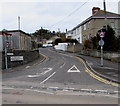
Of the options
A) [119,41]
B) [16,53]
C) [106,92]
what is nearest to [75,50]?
[119,41]

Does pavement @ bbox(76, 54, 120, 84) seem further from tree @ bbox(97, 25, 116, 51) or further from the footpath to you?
tree @ bbox(97, 25, 116, 51)

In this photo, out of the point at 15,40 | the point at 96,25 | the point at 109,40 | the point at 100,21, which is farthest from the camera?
the point at 100,21

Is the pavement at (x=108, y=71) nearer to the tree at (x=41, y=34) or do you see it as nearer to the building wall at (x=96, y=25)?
the building wall at (x=96, y=25)

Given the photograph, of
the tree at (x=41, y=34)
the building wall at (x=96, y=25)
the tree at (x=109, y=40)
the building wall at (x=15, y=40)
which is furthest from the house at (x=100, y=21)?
the tree at (x=41, y=34)

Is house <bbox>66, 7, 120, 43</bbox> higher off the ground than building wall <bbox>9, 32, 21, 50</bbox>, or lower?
higher

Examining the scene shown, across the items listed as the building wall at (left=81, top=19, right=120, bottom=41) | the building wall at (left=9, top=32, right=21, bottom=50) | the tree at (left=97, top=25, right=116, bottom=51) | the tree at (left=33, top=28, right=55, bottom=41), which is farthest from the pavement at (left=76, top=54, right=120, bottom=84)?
the tree at (left=33, top=28, right=55, bottom=41)

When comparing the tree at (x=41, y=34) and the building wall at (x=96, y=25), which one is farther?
the tree at (x=41, y=34)

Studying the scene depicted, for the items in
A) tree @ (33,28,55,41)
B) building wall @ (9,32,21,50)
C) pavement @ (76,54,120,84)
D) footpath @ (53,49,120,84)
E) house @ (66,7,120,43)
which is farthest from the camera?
tree @ (33,28,55,41)

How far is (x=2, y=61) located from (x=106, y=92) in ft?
50.8

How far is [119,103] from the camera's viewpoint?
688 cm

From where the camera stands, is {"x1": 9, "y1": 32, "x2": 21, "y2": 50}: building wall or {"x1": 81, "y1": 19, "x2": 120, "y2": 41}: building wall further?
{"x1": 81, "y1": 19, "x2": 120, "y2": 41}: building wall

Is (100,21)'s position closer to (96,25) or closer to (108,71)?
(96,25)

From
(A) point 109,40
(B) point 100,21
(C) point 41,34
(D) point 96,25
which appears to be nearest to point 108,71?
(A) point 109,40

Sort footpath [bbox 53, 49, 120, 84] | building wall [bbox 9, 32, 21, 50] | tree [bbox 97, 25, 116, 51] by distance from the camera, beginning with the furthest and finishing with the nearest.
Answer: building wall [bbox 9, 32, 21, 50] < tree [bbox 97, 25, 116, 51] < footpath [bbox 53, 49, 120, 84]
